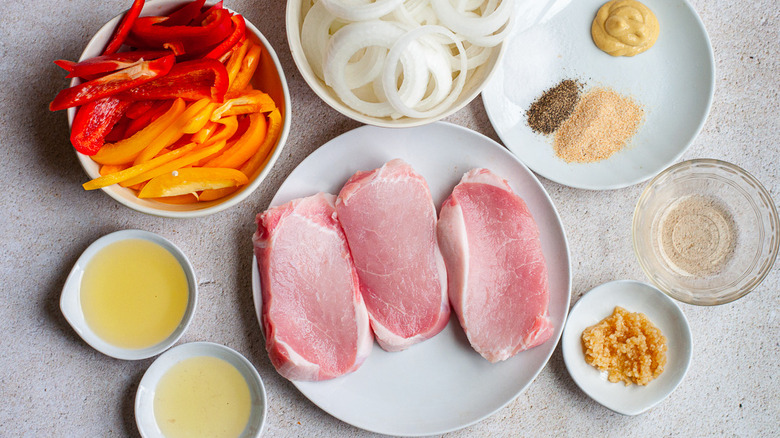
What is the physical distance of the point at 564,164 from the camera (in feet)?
5.72

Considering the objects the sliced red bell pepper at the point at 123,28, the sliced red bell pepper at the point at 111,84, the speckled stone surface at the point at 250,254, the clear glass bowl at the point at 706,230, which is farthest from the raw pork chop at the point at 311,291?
the clear glass bowl at the point at 706,230

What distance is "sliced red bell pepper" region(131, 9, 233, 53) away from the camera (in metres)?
1.40

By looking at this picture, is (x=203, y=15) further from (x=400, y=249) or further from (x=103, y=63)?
(x=400, y=249)

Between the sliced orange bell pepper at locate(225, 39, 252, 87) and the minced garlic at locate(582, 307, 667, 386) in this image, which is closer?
the sliced orange bell pepper at locate(225, 39, 252, 87)

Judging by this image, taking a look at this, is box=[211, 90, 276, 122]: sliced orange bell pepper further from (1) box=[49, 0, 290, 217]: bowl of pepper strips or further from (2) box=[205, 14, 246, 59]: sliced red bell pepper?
(2) box=[205, 14, 246, 59]: sliced red bell pepper

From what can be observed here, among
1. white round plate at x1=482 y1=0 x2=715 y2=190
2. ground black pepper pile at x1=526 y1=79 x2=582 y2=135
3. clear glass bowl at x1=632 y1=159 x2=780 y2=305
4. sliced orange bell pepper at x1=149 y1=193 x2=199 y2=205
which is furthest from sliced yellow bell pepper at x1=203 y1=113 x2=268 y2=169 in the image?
clear glass bowl at x1=632 y1=159 x2=780 y2=305

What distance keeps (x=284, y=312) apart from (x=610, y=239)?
111cm

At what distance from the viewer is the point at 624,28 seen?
1.69 m

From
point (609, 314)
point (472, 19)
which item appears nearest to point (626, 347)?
point (609, 314)

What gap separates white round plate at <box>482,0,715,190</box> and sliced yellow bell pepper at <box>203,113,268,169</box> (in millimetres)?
741

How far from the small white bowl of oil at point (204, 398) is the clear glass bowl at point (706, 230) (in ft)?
4.41

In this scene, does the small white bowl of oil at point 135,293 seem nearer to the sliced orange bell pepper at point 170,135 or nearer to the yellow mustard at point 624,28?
the sliced orange bell pepper at point 170,135

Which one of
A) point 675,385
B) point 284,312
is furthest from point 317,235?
point 675,385

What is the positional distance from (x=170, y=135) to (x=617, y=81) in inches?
55.0
